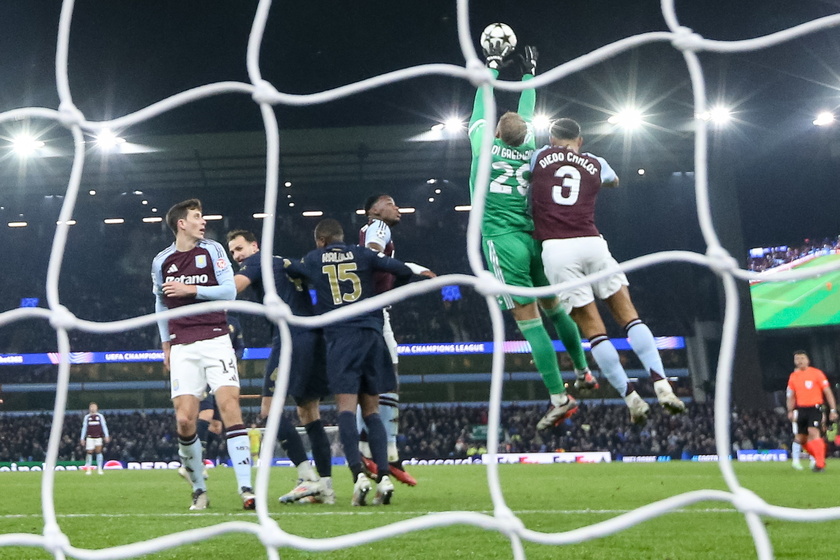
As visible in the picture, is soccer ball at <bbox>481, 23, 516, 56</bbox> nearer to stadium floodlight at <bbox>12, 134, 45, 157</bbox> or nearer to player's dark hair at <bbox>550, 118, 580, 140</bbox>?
player's dark hair at <bbox>550, 118, 580, 140</bbox>

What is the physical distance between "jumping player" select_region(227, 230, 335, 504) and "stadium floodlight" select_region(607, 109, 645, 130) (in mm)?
15973

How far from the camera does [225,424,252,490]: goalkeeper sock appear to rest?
18.2 ft

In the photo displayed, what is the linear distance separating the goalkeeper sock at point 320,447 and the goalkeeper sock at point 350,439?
43cm

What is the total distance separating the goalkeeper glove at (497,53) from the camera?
4.20 metres

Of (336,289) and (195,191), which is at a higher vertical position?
(195,191)

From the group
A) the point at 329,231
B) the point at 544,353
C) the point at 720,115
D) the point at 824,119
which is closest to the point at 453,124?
the point at 720,115

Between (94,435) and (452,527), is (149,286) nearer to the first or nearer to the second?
(94,435)

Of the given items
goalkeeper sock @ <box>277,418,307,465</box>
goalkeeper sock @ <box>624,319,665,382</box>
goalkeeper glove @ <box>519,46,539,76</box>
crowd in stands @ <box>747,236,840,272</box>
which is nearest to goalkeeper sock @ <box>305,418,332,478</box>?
goalkeeper sock @ <box>277,418,307,465</box>

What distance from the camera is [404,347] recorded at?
2845 centimetres

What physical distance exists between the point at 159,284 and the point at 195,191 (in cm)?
2215

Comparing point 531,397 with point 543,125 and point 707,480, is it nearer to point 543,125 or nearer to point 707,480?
point 543,125

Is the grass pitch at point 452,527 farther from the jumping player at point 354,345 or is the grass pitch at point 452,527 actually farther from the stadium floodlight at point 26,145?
the stadium floodlight at point 26,145

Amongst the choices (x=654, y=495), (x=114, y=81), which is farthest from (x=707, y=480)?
(x=114, y=81)

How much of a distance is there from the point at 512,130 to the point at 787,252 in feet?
71.5
